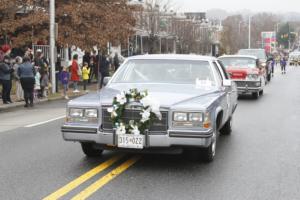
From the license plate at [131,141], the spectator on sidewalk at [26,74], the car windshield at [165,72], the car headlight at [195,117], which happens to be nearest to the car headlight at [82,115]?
the license plate at [131,141]

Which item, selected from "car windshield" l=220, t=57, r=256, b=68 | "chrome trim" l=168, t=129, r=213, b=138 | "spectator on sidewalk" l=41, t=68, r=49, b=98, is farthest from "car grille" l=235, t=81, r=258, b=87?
"chrome trim" l=168, t=129, r=213, b=138

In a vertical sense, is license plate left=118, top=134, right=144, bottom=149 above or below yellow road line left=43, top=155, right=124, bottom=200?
above

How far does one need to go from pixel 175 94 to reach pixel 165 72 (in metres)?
1.16

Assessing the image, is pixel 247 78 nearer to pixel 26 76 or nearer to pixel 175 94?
pixel 26 76

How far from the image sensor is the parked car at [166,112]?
6645 millimetres

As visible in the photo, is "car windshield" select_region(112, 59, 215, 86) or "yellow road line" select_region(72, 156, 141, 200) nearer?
"yellow road line" select_region(72, 156, 141, 200)

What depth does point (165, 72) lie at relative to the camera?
8438mm

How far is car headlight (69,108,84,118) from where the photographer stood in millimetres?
7047

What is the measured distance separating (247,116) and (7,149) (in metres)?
6.80

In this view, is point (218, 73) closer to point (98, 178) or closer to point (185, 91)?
point (185, 91)

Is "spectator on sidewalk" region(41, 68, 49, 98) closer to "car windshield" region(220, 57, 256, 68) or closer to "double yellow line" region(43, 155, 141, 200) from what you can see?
"car windshield" region(220, 57, 256, 68)

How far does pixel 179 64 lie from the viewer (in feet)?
27.9

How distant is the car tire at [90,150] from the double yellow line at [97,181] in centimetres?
30

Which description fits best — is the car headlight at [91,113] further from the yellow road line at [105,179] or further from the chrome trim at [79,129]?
the yellow road line at [105,179]
